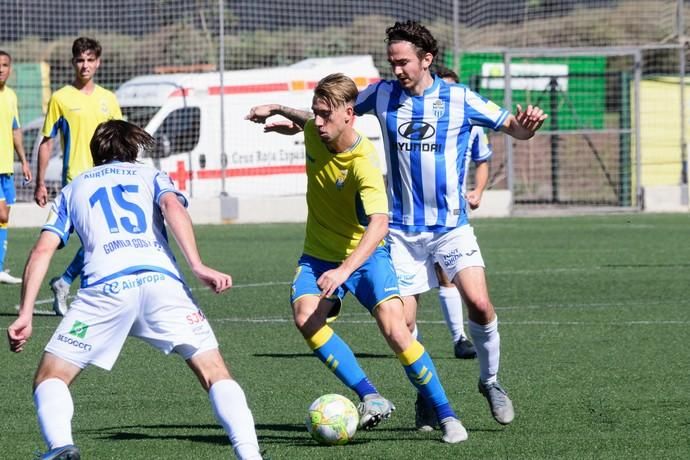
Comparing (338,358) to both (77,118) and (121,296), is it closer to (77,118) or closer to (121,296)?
(121,296)

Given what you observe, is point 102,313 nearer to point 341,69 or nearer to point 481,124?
point 481,124

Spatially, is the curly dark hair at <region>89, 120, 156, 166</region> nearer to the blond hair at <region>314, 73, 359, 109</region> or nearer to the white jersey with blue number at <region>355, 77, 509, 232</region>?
the blond hair at <region>314, 73, 359, 109</region>

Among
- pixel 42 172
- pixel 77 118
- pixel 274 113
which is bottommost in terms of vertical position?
pixel 42 172

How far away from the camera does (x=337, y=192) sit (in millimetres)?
6656

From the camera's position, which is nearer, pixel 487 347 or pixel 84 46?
pixel 487 347

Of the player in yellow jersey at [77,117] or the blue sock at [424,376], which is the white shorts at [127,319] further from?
the player in yellow jersey at [77,117]

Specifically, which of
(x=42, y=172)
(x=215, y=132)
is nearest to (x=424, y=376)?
(x=42, y=172)

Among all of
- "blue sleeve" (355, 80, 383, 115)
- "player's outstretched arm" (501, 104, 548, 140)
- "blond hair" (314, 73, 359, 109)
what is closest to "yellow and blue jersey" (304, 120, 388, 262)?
"blond hair" (314, 73, 359, 109)

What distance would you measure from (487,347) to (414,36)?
1.65m

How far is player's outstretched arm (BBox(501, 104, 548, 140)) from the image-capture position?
6.93m

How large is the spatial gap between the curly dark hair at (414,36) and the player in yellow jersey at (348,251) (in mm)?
645

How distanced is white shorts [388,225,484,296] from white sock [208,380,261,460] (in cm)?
222

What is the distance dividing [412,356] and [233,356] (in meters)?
2.93

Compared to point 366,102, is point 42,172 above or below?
below
